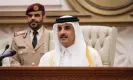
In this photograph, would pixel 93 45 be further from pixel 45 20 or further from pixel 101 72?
pixel 101 72

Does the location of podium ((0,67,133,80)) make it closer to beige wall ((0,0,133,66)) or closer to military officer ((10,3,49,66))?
military officer ((10,3,49,66))

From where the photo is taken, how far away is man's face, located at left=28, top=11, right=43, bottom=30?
4340mm

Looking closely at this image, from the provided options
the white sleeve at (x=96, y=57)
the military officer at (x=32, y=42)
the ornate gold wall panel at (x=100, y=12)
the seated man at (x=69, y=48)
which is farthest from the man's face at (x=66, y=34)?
the ornate gold wall panel at (x=100, y=12)

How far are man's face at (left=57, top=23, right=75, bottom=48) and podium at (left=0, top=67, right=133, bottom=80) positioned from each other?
1.43m

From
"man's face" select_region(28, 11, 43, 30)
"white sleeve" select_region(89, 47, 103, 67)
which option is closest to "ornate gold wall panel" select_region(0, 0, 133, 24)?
"man's face" select_region(28, 11, 43, 30)

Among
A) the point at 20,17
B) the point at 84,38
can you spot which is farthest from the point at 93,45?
the point at 20,17

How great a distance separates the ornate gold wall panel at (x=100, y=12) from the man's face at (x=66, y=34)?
1381 millimetres

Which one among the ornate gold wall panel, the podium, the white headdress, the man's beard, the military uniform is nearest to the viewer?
the podium

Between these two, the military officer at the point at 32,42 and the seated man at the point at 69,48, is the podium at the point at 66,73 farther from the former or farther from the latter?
the military officer at the point at 32,42

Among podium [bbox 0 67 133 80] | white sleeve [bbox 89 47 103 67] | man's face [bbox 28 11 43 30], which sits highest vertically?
man's face [bbox 28 11 43 30]

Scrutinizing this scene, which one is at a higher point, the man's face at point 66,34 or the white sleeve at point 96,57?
the man's face at point 66,34

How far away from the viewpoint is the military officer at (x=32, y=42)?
421 cm

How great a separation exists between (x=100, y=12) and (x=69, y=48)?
1.55 meters

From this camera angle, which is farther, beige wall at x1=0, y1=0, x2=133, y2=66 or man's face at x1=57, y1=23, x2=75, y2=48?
beige wall at x1=0, y1=0, x2=133, y2=66
